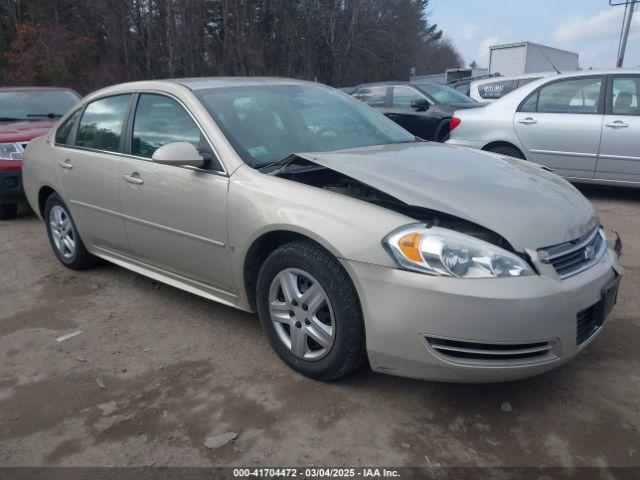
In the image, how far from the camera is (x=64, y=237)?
475 cm

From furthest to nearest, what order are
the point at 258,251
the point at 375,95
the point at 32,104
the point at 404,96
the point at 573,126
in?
the point at 375,95 → the point at 404,96 → the point at 32,104 → the point at 573,126 → the point at 258,251

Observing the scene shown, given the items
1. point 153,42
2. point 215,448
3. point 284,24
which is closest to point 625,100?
point 215,448

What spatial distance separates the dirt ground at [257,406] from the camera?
2332mm

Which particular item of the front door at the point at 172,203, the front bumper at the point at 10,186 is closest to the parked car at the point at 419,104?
the front door at the point at 172,203

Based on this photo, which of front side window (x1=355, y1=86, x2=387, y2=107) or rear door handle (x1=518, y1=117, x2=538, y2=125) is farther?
front side window (x1=355, y1=86, x2=387, y2=107)

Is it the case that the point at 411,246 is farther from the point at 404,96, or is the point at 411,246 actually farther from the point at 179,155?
the point at 404,96

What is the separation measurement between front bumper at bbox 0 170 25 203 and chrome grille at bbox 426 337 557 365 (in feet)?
19.3

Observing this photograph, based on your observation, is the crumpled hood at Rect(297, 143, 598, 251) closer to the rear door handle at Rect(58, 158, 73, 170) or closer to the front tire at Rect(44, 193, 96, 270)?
the rear door handle at Rect(58, 158, 73, 170)

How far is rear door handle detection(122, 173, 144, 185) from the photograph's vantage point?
142 inches

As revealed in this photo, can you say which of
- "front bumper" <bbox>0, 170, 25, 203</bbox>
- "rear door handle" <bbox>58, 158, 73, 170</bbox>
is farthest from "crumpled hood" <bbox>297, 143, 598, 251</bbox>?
"front bumper" <bbox>0, 170, 25, 203</bbox>

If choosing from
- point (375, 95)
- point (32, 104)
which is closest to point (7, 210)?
point (32, 104)

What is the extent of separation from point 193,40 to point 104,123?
73.7 ft

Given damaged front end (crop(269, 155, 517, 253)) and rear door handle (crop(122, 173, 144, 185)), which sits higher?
damaged front end (crop(269, 155, 517, 253))

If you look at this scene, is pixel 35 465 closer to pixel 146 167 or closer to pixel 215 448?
pixel 215 448
